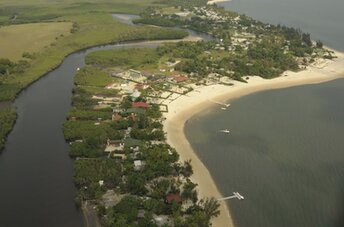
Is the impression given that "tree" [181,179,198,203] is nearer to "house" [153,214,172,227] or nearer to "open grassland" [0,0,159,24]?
"house" [153,214,172,227]

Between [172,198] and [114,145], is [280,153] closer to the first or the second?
[172,198]

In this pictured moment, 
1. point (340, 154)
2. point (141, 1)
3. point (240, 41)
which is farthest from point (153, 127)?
point (141, 1)

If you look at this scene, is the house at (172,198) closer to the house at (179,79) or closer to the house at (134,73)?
the house at (179,79)

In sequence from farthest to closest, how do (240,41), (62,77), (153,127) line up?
1. (240,41)
2. (62,77)
3. (153,127)

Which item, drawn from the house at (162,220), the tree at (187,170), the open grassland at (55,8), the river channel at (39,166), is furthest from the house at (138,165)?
the open grassland at (55,8)

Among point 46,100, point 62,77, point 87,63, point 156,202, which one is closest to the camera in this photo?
point 156,202

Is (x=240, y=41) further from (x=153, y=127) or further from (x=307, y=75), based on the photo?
(x=153, y=127)

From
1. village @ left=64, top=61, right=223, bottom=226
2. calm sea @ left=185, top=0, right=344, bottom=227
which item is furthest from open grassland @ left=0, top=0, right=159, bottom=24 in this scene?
calm sea @ left=185, top=0, right=344, bottom=227
